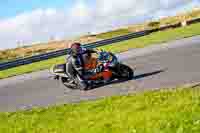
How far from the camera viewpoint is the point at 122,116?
9.45m

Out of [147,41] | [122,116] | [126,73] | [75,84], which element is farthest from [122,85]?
[147,41]

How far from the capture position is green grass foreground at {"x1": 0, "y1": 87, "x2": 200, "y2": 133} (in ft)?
25.9

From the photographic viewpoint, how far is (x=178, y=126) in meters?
7.51

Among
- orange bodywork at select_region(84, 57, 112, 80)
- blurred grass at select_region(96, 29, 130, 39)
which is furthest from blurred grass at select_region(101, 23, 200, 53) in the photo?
blurred grass at select_region(96, 29, 130, 39)

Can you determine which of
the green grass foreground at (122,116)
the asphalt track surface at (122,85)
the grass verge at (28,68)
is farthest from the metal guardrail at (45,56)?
the green grass foreground at (122,116)

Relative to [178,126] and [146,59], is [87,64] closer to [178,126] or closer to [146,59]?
[146,59]

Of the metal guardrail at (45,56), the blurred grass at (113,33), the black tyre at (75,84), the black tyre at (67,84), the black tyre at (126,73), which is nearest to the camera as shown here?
the black tyre at (75,84)

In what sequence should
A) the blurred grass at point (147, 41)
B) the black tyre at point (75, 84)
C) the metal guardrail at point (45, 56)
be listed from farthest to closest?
1. the blurred grass at point (147, 41)
2. the metal guardrail at point (45, 56)
3. the black tyre at point (75, 84)

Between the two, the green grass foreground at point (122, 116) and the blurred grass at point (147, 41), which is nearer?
the green grass foreground at point (122, 116)

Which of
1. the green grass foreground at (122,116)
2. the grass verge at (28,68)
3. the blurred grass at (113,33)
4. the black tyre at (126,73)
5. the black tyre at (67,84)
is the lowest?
the blurred grass at (113,33)

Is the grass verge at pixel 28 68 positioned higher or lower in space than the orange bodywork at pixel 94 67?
lower

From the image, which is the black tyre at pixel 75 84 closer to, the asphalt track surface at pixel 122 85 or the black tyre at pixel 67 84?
the black tyre at pixel 67 84

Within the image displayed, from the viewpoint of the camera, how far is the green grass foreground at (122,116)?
7.90 m

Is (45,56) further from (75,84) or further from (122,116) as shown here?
(122,116)
